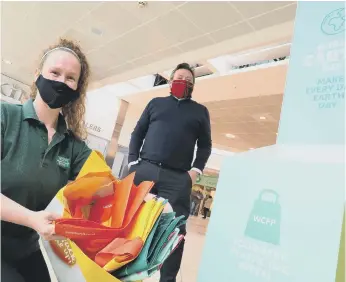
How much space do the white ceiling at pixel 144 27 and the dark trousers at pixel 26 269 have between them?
2696 mm

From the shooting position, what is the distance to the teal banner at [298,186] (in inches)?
23.4

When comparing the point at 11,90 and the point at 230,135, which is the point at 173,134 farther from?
the point at 11,90

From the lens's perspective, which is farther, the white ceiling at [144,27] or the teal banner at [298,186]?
the white ceiling at [144,27]

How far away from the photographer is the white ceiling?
3.55 meters

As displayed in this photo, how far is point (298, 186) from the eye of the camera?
2.11 feet

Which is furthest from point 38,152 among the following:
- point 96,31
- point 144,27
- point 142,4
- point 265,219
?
point 96,31

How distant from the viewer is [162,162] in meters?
1.49

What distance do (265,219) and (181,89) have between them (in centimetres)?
117

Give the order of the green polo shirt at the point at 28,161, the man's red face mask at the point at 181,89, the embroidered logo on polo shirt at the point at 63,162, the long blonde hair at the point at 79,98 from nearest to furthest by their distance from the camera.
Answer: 1. the green polo shirt at the point at 28,161
2. the embroidered logo on polo shirt at the point at 63,162
3. the long blonde hair at the point at 79,98
4. the man's red face mask at the point at 181,89

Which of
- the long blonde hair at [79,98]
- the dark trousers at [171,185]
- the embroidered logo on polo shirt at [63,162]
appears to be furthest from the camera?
the dark trousers at [171,185]

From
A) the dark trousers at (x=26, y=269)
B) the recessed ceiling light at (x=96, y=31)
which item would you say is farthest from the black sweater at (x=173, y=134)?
the recessed ceiling light at (x=96, y=31)

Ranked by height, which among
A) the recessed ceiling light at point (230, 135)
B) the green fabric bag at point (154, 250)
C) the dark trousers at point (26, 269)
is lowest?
the dark trousers at point (26, 269)

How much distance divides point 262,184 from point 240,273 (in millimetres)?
212

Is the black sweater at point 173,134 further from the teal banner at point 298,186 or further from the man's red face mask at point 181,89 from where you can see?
the teal banner at point 298,186
